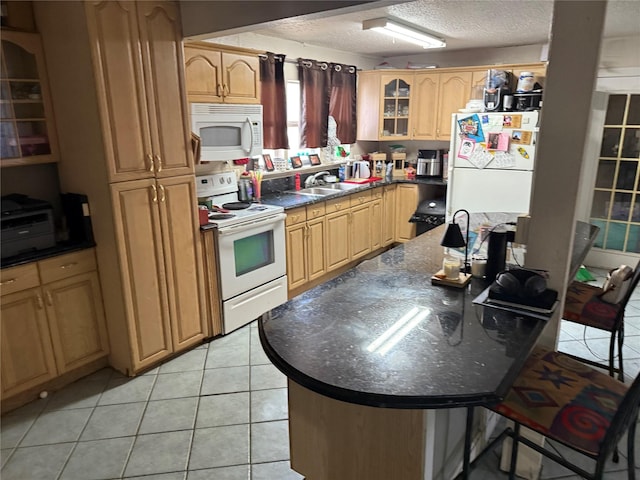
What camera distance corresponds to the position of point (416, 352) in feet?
4.85

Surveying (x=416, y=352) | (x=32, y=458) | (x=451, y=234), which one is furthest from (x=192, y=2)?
(x=32, y=458)

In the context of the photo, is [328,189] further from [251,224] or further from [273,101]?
[251,224]

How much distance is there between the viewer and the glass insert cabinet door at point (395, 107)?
511 centimetres

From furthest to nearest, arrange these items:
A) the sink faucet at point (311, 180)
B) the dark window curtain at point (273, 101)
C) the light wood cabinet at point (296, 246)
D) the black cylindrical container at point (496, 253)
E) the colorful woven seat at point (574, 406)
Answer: the sink faucet at point (311, 180) → the dark window curtain at point (273, 101) → the light wood cabinet at point (296, 246) → the black cylindrical container at point (496, 253) → the colorful woven seat at point (574, 406)

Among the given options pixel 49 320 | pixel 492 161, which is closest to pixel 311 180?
pixel 492 161

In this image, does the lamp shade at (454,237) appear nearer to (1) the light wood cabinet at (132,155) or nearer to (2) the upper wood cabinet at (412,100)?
(1) the light wood cabinet at (132,155)

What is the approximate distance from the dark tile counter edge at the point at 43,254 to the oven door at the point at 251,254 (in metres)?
0.86

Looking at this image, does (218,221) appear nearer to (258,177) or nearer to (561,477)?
(258,177)

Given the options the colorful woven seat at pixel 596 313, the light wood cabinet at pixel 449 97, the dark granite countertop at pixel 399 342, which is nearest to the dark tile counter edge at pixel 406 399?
the dark granite countertop at pixel 399 342

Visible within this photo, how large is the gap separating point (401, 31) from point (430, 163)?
A: 6.13ft

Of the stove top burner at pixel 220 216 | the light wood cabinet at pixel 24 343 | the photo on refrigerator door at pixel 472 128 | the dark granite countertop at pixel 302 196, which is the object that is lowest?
the light wood cabinet at pixel 24 343

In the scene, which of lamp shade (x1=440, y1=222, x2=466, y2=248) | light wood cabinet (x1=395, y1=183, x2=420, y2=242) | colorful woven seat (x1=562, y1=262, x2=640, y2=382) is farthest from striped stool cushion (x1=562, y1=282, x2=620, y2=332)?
light wood cabinet (x1=395, y1=183, x2=420, y2=242)

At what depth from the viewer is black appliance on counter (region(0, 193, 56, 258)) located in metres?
2.41

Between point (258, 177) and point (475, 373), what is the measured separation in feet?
9.87
